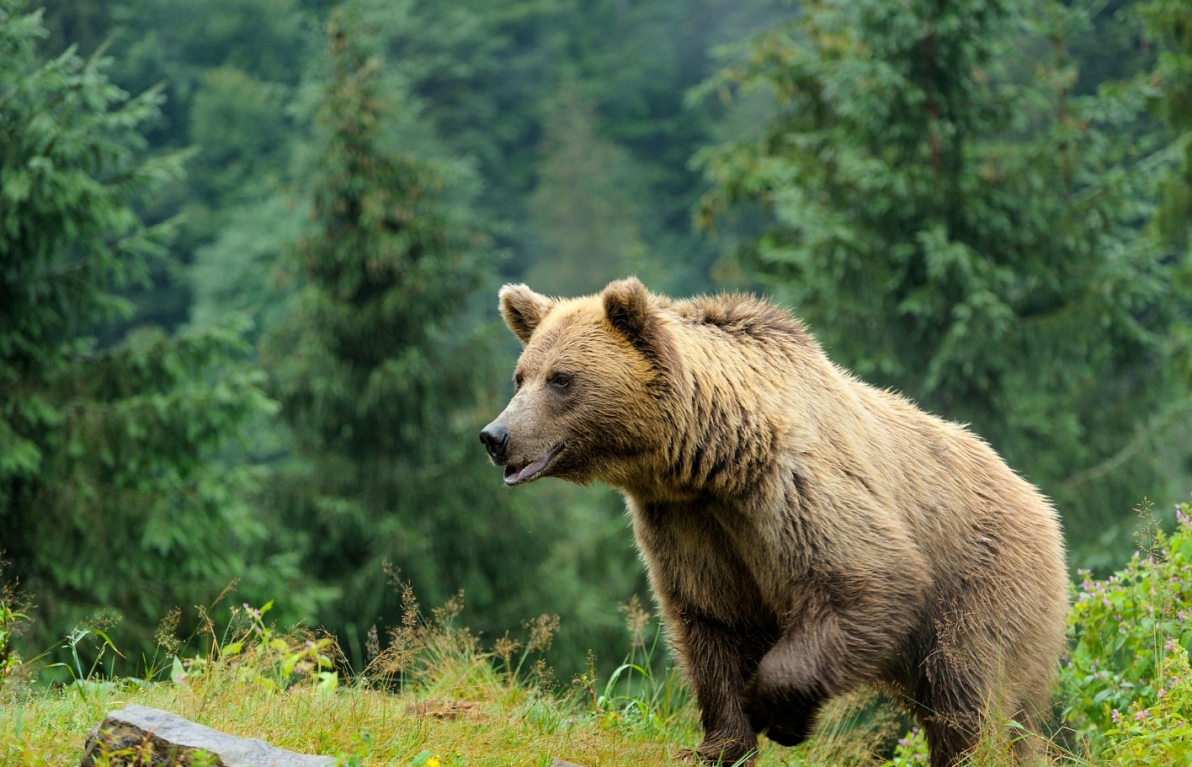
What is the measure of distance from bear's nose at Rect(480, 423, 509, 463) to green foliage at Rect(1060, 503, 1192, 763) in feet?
7.85

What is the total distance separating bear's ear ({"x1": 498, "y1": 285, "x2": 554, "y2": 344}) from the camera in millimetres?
5223

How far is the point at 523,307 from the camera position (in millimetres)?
5234

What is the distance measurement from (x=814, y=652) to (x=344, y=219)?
13.6m

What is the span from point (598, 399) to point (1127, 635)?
8.05 ft

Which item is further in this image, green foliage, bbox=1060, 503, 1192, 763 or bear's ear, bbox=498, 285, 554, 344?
bear's ear, bbox=498, 285, 554, 344

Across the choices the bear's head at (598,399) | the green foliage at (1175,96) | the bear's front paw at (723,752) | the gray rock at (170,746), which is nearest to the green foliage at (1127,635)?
the bear's front paw at (723,752)

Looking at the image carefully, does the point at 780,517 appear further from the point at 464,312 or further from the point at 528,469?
the point at 464,312

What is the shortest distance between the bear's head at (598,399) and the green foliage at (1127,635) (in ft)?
6.31

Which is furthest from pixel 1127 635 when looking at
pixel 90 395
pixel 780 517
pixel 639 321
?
pixel 90 395

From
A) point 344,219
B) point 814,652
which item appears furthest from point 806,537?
point 344,219

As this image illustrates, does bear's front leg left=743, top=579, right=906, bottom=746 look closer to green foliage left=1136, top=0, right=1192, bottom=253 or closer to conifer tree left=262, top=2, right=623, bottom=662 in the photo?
conifer tree left=262, top=2, right=623, bottom=662

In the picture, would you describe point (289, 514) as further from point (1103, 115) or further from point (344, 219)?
point (1103, 115)

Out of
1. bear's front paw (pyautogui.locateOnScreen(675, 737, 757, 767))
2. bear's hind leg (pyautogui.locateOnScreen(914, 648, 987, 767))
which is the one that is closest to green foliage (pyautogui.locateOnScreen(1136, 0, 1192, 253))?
bear's hind leg (pyautogui.locateOnScreen(914, 648, 987, 767))

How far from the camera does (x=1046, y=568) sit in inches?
203
